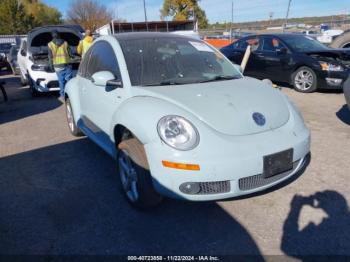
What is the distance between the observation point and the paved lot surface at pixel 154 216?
2570 millimetres

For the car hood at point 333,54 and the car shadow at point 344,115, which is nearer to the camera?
the car shadow at point 344,115

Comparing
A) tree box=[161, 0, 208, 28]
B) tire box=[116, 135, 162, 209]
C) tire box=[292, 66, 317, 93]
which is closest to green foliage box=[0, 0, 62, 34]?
tree box=[161, 0, 208, 28]

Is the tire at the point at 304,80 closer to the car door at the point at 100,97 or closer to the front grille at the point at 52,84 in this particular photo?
the car door at the point at 100,97

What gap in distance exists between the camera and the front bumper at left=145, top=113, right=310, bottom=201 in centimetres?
251

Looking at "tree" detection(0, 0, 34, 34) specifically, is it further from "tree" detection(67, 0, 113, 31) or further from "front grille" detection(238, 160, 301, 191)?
"front grille" detection(238, 160, 301, 191)

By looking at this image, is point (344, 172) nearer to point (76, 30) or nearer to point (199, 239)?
point (199, 239)

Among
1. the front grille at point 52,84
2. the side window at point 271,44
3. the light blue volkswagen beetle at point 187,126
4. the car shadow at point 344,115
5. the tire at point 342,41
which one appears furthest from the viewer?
the tire at point 342,41

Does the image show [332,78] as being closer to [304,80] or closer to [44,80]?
[304,80]

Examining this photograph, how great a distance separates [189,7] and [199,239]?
5218cm

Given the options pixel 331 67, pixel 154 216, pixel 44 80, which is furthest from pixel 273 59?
pixel 154 216

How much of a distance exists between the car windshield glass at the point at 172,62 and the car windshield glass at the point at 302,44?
A: 5.26m

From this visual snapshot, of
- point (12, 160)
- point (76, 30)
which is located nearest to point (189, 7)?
point (76, 30)

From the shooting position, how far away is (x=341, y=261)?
2.33 metres

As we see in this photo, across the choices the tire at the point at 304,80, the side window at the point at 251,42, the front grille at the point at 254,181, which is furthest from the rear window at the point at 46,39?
the front grille at the point at 254,181
